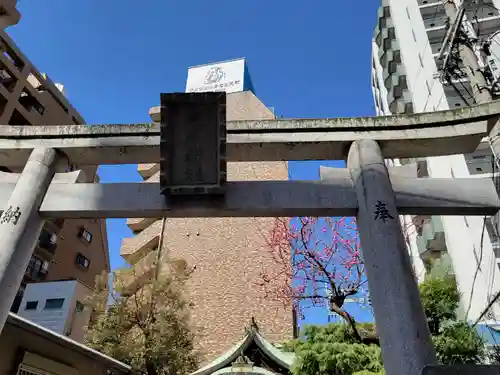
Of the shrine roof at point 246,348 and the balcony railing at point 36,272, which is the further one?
the balcony railing at point 36,272

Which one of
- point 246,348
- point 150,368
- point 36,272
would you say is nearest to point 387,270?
point 246,348

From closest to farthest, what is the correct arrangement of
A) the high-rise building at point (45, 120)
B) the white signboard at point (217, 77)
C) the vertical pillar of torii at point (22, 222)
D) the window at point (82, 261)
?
the vertical pillar of torii at point (22, 222)
the high-rise building at point (45, 120)
the window at point (82, 261)
the white signboard at point (217, 77)

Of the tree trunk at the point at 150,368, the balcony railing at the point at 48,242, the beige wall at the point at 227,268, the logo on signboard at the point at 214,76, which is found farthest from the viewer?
the logo on signboard at the point at 214,76

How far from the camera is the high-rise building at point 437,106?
1755 cm

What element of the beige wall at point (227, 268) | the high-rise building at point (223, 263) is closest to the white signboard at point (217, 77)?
the high-rise building at point (223, 263)

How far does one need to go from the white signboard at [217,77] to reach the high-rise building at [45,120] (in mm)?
10126

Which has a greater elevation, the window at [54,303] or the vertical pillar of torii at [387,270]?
the window at [54,303]

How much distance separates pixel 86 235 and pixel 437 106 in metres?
26.6

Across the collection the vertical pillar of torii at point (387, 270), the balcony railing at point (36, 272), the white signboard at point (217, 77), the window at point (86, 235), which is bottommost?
the vertical pillar of torii at point (387, 270)

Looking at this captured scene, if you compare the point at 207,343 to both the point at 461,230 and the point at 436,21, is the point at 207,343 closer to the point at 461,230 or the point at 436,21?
the point at 461,230

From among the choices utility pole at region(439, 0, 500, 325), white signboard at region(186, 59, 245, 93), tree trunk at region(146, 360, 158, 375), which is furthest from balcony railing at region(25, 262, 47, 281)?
utility pole at region(439, 0, 500, 325)

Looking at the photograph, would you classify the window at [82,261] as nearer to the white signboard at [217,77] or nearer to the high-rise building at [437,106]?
the white signboard at [217,77]

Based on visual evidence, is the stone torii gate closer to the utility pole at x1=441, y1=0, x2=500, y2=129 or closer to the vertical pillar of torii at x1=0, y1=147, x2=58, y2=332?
the vertical pillar of torii at x1=0, y1=147, x2=58, y2=332

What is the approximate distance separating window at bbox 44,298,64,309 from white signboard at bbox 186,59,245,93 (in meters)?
18.2
